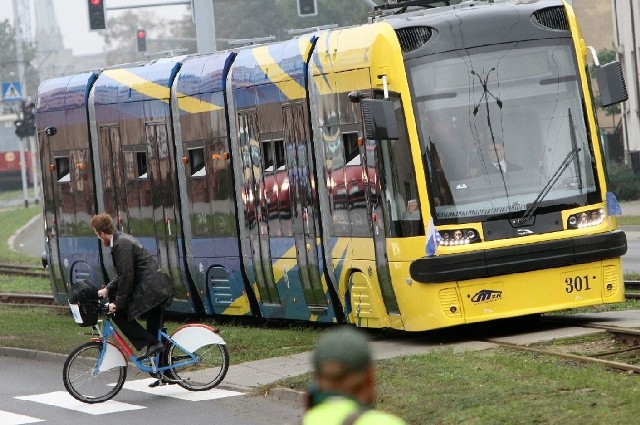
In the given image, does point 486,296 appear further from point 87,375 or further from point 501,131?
Answer: point 87,375

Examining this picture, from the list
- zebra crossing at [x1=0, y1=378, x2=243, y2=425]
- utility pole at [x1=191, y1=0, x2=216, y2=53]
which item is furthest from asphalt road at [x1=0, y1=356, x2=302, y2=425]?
utility pole at [x1=191, y1=0, x2=216, y2=53]

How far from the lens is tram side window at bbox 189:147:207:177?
65.7 feet

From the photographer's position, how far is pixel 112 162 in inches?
870

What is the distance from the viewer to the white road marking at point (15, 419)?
1314 centimetres

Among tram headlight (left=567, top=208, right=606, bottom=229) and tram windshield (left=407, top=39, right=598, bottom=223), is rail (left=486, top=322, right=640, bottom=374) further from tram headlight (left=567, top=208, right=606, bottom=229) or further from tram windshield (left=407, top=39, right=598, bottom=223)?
tram windshield (left=407, top=39, right=598, bottom=223)

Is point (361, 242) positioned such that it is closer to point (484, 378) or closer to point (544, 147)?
point (544, 147)

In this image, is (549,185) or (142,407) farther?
(549,185)

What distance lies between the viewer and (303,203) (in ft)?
58.6

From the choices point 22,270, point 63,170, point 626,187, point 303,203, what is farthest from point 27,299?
point 626,187

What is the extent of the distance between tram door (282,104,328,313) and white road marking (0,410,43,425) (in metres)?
4.81

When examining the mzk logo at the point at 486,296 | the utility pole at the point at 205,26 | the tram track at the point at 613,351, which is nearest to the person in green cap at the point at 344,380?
the tram track at the point at 613,351

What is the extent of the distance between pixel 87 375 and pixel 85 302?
65 centimetres

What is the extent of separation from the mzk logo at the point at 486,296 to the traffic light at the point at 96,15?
70.7 ft

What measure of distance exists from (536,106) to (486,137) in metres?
0.58
